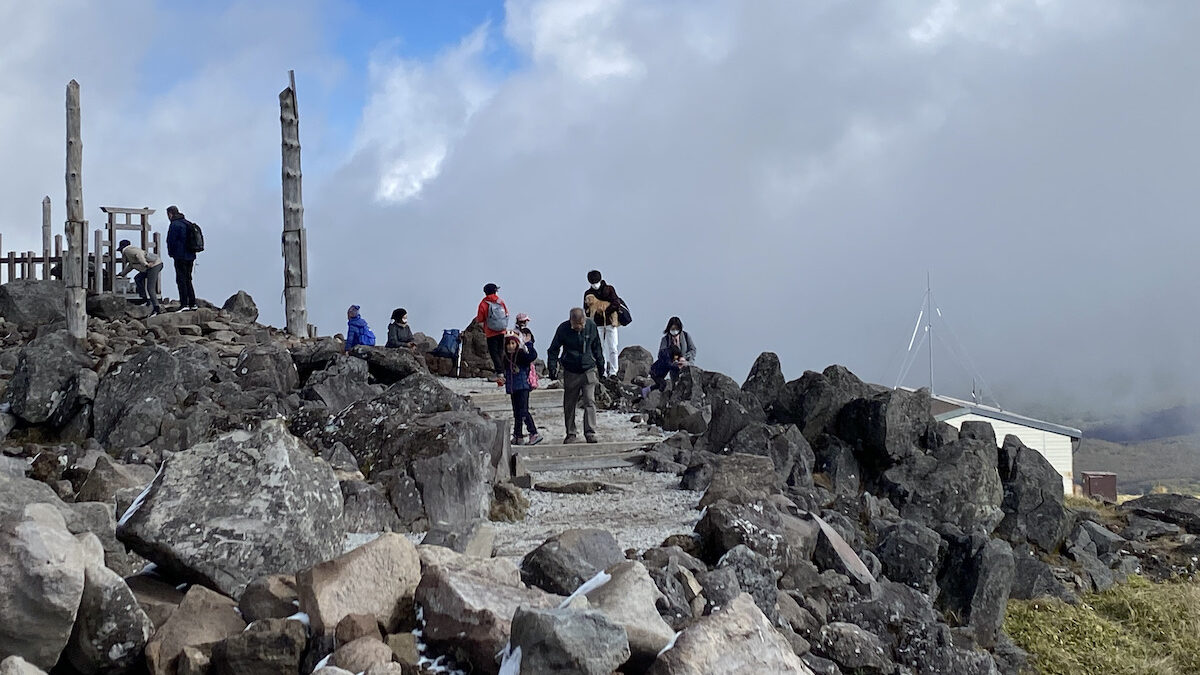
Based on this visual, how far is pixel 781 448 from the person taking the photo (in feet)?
53.2

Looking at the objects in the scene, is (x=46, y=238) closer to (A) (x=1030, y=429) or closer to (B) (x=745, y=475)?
(B) (x=745, y=475)

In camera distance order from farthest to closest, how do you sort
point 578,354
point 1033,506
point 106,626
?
point 1033,506 < point 578,354 < point 106,626

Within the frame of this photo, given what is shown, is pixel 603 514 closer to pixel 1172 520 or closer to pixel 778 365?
pixel 778 365

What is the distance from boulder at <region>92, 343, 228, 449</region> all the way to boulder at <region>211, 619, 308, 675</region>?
8.63 meters

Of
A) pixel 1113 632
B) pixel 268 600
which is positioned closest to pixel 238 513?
pixel 268 600

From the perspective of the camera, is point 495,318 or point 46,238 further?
point 46,238

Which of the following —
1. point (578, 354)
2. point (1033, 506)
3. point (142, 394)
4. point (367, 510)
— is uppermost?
point (578, 354)

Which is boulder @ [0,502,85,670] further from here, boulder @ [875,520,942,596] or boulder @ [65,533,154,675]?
boulder @ [875,520,942,596]

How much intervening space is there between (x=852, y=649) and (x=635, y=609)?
390 centimetres

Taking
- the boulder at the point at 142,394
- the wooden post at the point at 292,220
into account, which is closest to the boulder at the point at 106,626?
A: the boulder at the point at 142,394

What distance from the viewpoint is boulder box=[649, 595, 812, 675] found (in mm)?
5754

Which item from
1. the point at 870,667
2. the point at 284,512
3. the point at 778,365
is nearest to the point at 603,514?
the point at 870,667

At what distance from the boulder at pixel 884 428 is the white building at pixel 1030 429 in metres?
14.7

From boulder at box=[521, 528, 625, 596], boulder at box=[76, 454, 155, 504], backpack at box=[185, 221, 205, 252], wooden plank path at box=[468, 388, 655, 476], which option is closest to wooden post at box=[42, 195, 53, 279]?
backpack at box=[185, 221, 205, 252]
